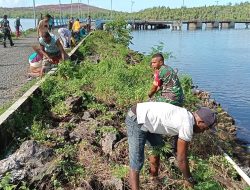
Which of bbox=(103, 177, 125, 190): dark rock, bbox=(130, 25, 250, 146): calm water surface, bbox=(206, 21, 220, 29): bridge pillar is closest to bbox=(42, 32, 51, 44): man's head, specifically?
bbox=(130, 25, 250, 146): calm water surface

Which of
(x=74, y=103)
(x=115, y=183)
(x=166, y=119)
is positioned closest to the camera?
(x=166, y=119)

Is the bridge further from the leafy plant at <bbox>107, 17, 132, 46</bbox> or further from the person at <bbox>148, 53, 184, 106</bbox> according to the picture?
the person at <bbox>148, 53, 184, 106</bbox>

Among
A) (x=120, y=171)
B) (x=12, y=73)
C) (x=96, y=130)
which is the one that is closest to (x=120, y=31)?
(x=12, y=73)

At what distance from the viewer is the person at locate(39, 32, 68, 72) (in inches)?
439

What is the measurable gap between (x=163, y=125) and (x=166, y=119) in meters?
0.09

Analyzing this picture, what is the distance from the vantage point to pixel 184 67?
26312 mm

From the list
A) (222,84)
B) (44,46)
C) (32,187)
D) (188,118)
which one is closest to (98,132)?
(32,187)

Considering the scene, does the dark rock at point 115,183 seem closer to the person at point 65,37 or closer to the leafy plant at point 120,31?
the person at point 65,37

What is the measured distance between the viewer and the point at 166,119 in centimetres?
456

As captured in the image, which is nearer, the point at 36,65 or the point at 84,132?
the point at 84,132

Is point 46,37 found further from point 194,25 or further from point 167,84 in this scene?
point 194,25

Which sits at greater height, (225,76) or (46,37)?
(46,37)

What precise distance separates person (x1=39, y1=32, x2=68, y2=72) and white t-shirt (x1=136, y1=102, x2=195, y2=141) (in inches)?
271

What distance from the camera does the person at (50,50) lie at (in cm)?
1116
